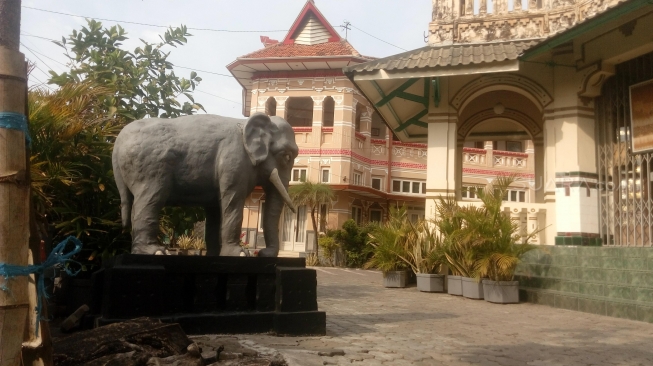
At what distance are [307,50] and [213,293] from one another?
69.3 feet

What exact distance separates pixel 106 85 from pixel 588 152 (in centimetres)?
803

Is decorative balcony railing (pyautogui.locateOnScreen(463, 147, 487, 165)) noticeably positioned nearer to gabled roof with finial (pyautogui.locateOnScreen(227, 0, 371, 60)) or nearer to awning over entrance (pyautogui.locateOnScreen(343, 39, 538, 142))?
gabled roof with finial (pyautogui.locateOnScreen(227, 0, 371, 60))

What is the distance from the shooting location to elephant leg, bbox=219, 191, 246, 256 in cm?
527

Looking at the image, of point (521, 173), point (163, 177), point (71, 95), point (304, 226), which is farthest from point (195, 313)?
point (521, 173)

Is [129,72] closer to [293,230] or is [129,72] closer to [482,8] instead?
[482,8]

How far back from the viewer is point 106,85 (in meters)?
7.81

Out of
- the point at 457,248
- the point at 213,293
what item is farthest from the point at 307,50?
the point at 213,293

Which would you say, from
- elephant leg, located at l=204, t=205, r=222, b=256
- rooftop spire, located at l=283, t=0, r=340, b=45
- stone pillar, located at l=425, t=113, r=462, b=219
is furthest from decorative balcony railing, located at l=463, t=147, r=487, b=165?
elephant leg, located at l=204, t=205, r=222, b=256

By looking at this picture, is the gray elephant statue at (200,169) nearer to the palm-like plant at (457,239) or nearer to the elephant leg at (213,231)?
the elephant leg at (213,231)

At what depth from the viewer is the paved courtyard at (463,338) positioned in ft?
14.1

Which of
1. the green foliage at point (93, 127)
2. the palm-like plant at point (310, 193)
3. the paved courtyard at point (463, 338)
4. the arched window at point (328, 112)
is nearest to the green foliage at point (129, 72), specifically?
the green foliage at point (93, 127)

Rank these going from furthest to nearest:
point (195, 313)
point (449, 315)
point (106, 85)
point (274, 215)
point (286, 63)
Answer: point (286, 63) < point (106, 85) < point (449, 315) < point (274, 215) < point (195, 313)

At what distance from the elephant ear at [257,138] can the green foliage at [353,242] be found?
630 inches

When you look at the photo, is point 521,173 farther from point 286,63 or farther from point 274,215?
point 274,215
